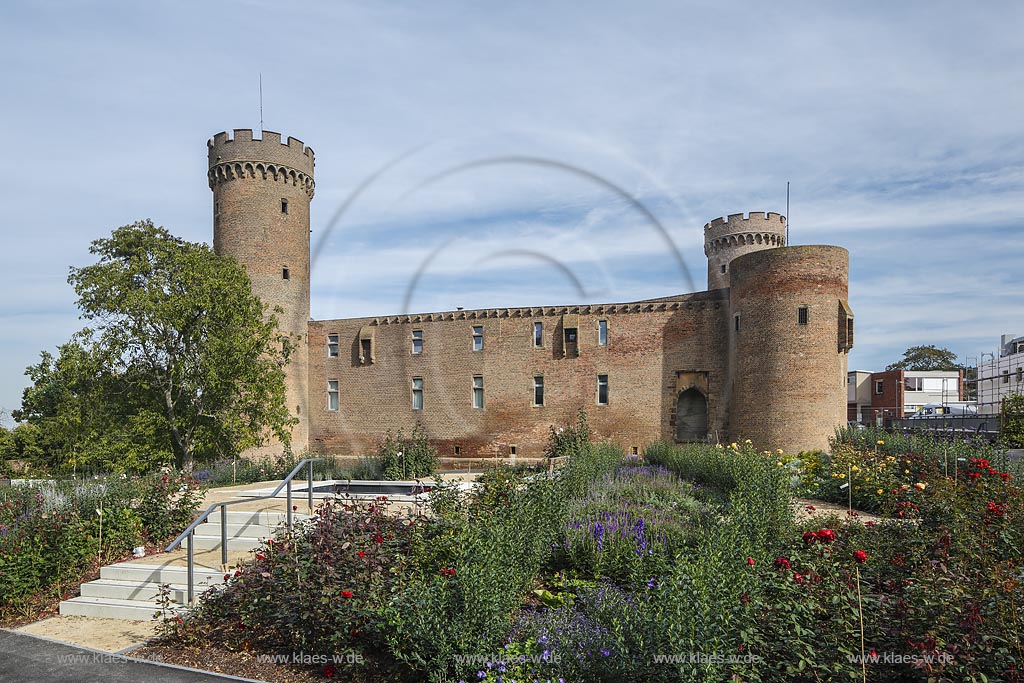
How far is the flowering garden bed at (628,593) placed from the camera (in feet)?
15.9

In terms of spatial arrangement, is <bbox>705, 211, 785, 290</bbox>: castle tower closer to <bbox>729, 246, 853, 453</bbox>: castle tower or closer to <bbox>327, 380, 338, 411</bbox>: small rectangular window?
<bbox>729, 246, 853, 453</bbox>: castle tower

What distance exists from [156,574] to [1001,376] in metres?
58.9

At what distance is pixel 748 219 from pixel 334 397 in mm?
24598

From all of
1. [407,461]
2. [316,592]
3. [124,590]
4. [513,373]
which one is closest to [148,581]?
[124,590]

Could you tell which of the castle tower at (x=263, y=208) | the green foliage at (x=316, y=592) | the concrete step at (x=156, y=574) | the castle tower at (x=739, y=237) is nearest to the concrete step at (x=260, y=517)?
the concrete step at (x=156, y=574)

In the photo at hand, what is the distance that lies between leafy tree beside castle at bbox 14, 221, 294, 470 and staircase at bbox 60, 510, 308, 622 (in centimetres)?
1264

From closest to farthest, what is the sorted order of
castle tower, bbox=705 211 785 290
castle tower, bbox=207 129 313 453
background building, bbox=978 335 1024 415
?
castle tower, bbox=207 129 313 453
castle tower, bbox=705 211 785 290
background building, bbox=978 335 1024 415

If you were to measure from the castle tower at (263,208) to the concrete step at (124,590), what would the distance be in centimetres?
2354

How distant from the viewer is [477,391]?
1291 inches

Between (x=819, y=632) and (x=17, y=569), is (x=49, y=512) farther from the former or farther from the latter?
(x=819, y=632)

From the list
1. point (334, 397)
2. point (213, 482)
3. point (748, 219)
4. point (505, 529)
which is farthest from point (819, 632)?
point (748, 219)

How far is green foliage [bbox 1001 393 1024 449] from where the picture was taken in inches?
768

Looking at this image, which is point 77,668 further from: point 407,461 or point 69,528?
point 407,461

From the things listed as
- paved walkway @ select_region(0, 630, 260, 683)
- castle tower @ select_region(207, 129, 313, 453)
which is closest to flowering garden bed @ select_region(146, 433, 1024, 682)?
paved walkway @ select_region(0, 630, 260, 683)
